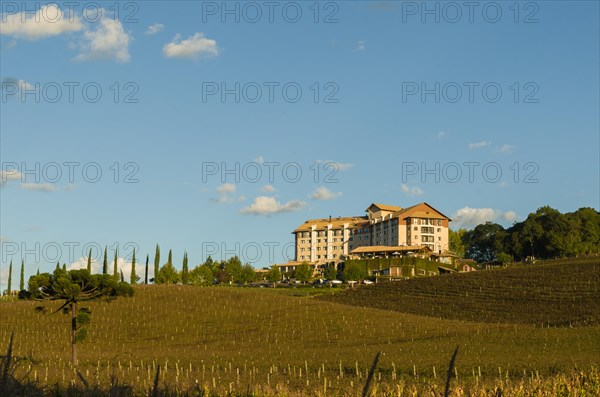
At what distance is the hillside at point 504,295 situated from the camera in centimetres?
9219

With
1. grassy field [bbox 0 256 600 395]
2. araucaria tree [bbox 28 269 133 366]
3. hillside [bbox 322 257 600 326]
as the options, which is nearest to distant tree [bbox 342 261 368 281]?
hillside [bbox 322 257 600 326]

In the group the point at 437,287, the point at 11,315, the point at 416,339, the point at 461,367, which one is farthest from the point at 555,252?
the point at 461,367

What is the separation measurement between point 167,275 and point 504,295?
89.7 m

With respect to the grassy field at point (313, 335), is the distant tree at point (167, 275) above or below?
above

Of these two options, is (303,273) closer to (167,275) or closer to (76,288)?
(167,275)

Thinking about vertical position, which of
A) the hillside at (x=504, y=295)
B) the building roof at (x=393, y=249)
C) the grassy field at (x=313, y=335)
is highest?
the building roof at (x=393, y=249)

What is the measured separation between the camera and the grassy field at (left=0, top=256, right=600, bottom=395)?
4891cm

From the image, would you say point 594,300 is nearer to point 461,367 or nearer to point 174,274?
point 461,367

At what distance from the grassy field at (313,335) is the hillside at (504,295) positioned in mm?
415

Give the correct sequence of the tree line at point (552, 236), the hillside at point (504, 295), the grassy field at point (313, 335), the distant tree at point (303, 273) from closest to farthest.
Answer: the grassy field at point (313, 335)
the hillside at point (504, 295)
the tree line at point (552, 236)
the distant tree at point (303, 273)

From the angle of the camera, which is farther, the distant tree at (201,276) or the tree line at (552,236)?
the distant tree at (201,276)

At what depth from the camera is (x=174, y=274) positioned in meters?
175

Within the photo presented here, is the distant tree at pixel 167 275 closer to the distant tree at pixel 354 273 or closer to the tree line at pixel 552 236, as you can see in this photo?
the distant tree at pixel 354 273

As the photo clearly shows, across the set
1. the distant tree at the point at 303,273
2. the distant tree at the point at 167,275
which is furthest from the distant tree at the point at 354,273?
the distant tree at the point at 167,275
